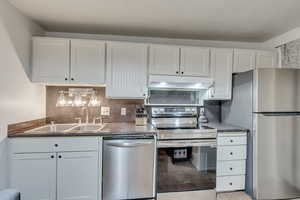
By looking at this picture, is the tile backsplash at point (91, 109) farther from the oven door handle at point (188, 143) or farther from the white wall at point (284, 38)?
the white wall at point (284, 38)

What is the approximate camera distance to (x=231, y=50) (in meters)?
2.79

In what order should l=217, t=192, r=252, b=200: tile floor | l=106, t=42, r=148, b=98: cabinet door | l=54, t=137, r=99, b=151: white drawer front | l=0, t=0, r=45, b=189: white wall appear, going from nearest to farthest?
l=0, t=0, r=45, b=189: white wall, l=54, t=137, r=99, b=151: white drawer front, l=217, t=192, r=252, b=200: tile floor, l=106, t=42, r=148, b=98: cabinet door

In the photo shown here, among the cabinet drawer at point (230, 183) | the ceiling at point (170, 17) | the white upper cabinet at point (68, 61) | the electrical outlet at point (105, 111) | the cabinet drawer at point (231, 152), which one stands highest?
the ceiling at point (170, 17)

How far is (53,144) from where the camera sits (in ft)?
6.64

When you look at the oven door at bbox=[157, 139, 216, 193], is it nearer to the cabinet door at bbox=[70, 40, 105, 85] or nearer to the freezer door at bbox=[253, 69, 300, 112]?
the freezer door at bbox=[253, 69, 300, 112]

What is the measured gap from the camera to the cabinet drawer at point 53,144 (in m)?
1.96

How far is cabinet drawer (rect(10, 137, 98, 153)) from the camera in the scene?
6.44 feet

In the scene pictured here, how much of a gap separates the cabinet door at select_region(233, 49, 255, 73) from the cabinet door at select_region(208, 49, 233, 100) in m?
0.08

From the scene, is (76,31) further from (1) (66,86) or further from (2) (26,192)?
(2) (26,192)

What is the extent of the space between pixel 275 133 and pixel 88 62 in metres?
2.68

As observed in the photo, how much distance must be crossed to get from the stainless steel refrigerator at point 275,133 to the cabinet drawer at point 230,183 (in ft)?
0.53

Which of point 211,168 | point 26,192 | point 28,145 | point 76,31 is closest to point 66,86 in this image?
point 76,31

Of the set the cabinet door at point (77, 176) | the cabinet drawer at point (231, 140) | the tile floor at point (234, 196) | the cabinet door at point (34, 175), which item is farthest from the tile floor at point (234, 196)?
the cabinet door at point (34, 175)

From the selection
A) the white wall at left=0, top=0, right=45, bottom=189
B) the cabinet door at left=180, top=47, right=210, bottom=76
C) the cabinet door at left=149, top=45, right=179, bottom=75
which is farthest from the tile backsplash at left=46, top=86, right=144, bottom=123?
the cabinet door at left=180, top=47, right=210, bottom=76
